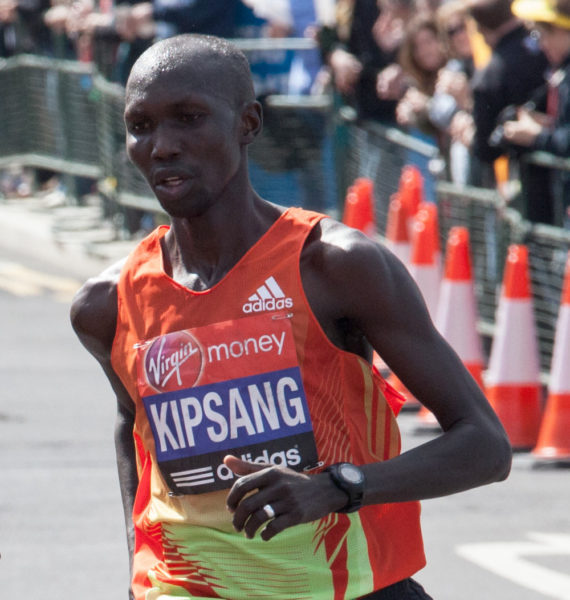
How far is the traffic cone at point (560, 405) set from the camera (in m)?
8.19

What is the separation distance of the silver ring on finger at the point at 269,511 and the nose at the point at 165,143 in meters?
0.64

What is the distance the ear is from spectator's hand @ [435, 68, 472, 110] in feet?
22.8

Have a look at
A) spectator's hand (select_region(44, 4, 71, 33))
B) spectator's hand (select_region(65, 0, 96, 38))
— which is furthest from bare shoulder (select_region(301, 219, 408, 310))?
spectator's hand (select_region(44, 4, 71, 33))

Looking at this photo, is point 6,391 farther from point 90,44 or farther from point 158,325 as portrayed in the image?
point 158,325

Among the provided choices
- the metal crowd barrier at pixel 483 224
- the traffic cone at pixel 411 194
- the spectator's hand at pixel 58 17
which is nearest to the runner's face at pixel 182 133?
the metal crowd barrier at pixel 483 224

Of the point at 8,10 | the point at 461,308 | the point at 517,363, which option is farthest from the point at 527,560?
the point at 8,10

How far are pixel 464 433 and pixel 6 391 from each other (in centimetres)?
765

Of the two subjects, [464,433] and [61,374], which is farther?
[61,374]

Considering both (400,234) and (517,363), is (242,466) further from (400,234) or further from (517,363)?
(400,234)

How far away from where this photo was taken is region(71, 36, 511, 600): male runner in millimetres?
2971

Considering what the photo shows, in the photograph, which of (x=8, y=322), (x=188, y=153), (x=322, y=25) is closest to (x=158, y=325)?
(x=188, y=153)

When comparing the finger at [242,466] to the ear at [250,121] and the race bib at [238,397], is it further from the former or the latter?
the ear at [250,121]

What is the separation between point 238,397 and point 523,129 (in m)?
5.96

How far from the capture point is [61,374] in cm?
1088
